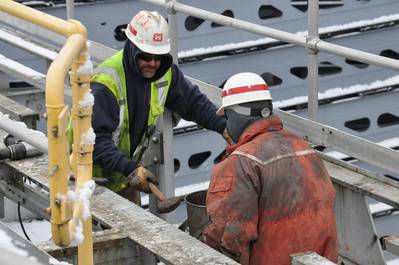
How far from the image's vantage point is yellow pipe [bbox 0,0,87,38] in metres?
3.04

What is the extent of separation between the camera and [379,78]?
8875mm

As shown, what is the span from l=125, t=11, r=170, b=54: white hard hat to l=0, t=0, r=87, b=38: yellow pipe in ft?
5.21

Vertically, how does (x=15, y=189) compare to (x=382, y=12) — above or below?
below

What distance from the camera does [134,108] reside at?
499cm

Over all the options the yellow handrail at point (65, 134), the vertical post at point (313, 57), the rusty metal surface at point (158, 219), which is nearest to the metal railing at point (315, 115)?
the vertical post at point (313, 57)

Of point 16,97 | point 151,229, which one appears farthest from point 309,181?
point 16,97

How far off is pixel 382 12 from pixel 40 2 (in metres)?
3.22

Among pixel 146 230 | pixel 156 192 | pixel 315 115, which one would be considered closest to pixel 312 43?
pixel 315 115

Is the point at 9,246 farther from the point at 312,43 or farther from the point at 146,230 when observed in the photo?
the point at 312,43

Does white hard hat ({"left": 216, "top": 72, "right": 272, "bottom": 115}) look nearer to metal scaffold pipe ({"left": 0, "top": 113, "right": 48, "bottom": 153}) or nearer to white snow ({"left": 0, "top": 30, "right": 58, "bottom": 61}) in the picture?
metal scaffold pipe ({"left": 0, "top": 113, "right": 48, "bottom": 153})

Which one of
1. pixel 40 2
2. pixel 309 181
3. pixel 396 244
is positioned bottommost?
pixel 396 244

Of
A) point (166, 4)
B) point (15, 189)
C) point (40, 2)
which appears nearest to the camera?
point (15, 189)

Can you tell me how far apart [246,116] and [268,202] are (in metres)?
0.39

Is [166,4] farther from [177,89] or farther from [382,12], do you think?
[382,12]
